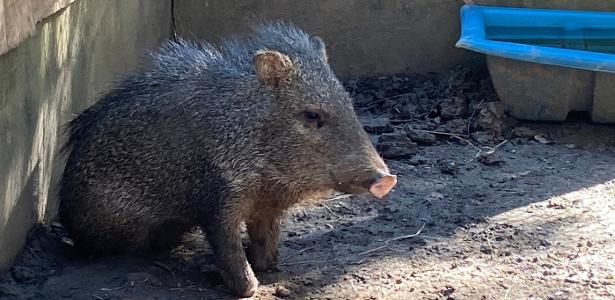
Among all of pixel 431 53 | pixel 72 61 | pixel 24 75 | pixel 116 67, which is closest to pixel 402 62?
pixel 431 53

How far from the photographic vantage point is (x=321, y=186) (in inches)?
167

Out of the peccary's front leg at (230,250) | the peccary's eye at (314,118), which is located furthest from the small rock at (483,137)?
the peccary's front leg at (230,250)

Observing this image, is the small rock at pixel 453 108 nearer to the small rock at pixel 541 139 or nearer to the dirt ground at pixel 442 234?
the dirt ground at pixel 442 234

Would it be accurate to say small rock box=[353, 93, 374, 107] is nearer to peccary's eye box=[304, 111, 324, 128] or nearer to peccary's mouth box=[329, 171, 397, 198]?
peccary's eye box=[304, 111, 324, 128]

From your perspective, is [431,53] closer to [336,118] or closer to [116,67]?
[116,67]

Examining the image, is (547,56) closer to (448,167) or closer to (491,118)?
(491,118)

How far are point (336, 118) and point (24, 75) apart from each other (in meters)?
1.27

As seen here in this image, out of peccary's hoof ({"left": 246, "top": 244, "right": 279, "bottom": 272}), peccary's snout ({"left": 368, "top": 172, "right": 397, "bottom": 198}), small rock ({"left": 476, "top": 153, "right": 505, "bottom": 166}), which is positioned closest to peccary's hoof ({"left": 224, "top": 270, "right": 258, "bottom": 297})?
peccary's hoof ({"left": 246, "top": 244, "right": 279, "bottom": 272})

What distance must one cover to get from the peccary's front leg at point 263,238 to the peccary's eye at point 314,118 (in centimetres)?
43

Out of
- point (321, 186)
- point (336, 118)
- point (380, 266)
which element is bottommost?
point (380, 266)

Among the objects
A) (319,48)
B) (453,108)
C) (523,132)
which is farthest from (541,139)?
(319,48)

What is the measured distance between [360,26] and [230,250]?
337 centimetres

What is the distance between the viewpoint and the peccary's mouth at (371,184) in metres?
4.03

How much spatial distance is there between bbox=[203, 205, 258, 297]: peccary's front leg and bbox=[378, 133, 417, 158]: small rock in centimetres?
188
